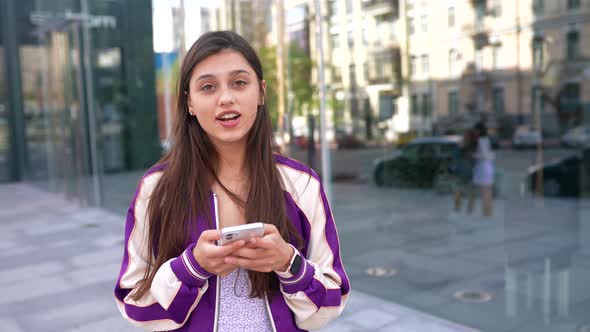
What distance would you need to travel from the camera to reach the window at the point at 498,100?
6262 millimetres

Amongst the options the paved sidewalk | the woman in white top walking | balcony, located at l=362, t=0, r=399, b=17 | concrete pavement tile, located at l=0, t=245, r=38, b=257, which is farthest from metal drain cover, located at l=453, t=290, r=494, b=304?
concrete pavement tile, located at l=0, t=245, r=38, b=257

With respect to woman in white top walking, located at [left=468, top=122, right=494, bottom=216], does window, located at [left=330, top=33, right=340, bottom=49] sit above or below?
above

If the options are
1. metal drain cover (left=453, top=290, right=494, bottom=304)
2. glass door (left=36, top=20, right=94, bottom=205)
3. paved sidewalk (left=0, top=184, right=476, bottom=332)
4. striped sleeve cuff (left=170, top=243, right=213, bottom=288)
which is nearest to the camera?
striped sleeve cuff (left=170, top=243, right=213, bottom=288)

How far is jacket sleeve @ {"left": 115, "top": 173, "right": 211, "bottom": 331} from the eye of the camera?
1.42m

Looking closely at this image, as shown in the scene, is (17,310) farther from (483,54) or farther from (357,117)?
(483,54)

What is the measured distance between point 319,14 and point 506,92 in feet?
8.13

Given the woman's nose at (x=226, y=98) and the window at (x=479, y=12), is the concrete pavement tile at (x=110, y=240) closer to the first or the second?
the window at (x=479, y=12)

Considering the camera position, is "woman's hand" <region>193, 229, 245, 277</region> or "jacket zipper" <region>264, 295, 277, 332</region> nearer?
"woman's hand" <region>193, 229, 245, 277</region>

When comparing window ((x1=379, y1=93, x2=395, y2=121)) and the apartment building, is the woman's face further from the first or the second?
window ((x1=379, y1=93, x2=395, y2=121))

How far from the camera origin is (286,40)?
239 inches

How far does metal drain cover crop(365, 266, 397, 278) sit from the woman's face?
13.7ft

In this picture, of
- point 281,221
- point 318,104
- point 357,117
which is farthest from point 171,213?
point 357,117

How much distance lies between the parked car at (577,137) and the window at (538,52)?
1652mm

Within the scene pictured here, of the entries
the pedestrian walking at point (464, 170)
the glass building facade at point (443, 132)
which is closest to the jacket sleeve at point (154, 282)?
the glass building facade at point (443, 132)
